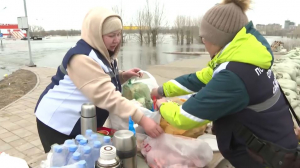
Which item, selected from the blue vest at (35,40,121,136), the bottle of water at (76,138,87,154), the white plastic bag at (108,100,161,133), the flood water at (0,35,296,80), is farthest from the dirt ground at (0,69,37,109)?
the bottle of water at (76,138,87,154)

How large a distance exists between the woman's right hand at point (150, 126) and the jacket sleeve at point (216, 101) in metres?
0.30

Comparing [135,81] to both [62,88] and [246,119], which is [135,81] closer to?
[62,88]

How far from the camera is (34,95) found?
7000 millimetres

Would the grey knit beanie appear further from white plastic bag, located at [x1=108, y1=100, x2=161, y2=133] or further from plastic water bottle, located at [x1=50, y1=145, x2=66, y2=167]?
plastic water bottle, located at [x1=50, y1=145, x2=66, y2=167]

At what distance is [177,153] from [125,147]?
47cm

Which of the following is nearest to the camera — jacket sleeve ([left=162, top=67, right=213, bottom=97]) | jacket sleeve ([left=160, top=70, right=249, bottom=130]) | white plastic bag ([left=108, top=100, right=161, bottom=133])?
jacket sleeve ([left=160, top=70, right=249, bottom=130])

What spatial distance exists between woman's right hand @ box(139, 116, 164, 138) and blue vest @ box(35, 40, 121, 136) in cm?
33

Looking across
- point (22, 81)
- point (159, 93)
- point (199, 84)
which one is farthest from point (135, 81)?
point (22, 81)

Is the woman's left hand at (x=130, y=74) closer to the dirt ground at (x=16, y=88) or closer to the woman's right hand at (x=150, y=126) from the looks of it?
the woman's right hand at (x=150, y=126)

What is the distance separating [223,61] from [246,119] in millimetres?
333

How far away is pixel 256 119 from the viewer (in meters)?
1.36

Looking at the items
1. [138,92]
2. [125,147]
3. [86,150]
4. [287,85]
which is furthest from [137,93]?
[287,85]

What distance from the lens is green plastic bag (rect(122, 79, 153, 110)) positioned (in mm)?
2357

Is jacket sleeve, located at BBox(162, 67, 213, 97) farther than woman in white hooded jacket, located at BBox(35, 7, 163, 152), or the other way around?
jacket sleeve, located at BBox(162, 67, 213, 97)
